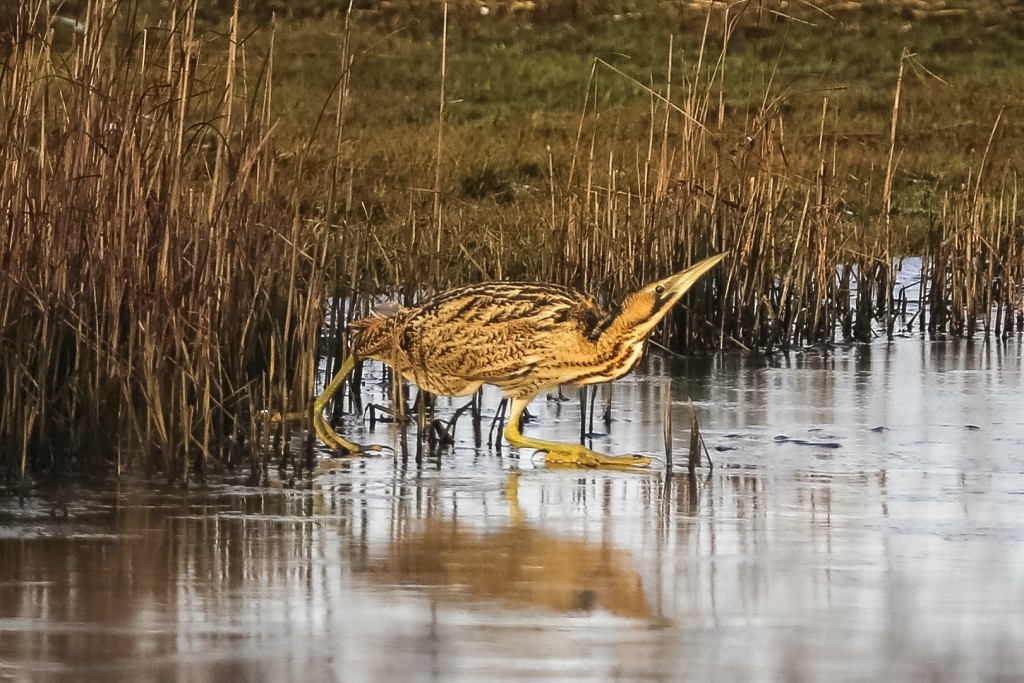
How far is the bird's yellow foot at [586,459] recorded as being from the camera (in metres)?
6.93

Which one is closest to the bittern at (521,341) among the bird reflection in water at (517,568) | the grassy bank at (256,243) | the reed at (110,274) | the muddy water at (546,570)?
the muddy water at (546,570)

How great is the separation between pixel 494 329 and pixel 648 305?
59 cm

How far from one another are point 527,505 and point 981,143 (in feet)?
72.8

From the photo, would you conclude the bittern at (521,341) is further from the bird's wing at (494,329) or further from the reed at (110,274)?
the reed at (110,274)

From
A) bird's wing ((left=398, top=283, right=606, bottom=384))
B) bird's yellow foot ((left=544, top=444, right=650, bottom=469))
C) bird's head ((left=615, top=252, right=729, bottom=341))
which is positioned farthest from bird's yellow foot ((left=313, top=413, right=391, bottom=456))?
bird's head ((left=615, top=252, right=729, bottom=341))

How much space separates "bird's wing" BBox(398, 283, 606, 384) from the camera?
7.24 meters

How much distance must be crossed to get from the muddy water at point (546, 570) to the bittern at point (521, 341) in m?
0.26

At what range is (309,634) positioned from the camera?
4.55 metres

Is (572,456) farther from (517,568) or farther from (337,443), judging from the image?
(517,568)

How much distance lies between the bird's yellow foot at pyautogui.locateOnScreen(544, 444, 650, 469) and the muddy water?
8 centimetres

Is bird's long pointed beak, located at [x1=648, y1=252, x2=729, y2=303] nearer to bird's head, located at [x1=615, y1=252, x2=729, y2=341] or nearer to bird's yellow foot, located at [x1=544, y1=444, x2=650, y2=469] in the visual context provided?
bird's head, located at [x1=615, y1=252, x2=729, y2=341]

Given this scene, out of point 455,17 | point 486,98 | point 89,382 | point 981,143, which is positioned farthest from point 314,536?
point 455,17

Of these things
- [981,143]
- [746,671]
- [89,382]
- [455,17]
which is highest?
[455,17]

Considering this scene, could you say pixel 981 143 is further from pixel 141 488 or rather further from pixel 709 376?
pixel 141 488
